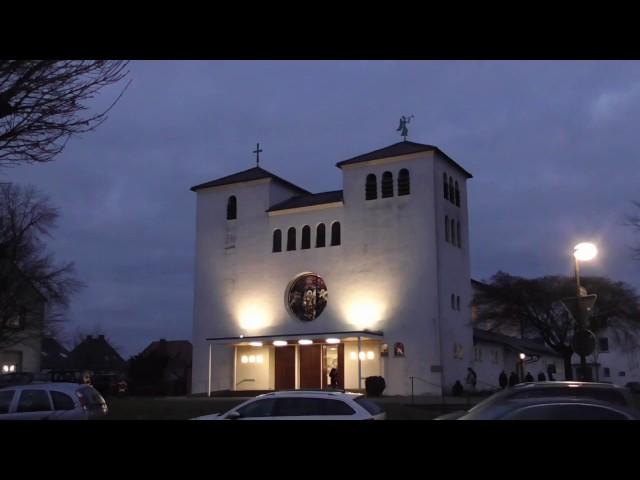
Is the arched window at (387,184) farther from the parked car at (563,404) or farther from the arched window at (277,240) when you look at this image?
the parked car at (563,404)

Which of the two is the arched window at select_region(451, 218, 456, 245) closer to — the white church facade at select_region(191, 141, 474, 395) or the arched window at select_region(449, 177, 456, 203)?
the white church facade at select_region(191, 141, 474, 395)

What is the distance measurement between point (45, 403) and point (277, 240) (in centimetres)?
3123

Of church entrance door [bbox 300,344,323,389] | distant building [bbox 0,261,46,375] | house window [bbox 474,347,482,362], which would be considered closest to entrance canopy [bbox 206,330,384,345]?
church entrance door [bbox 300,344,323,389]

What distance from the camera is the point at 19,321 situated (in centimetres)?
5122

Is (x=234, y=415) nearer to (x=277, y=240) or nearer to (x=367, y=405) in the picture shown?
(x=367, y=405)

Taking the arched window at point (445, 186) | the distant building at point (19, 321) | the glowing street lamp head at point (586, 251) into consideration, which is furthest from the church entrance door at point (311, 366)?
the glowing street lamp head at point (586, 251)

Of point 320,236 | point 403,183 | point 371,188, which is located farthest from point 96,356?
point 403,183

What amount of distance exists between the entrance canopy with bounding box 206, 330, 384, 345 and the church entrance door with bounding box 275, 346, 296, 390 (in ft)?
3.21

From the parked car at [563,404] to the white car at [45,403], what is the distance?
8.51 meters

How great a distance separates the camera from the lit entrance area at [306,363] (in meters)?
41.7

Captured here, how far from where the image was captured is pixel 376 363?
137ft
